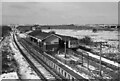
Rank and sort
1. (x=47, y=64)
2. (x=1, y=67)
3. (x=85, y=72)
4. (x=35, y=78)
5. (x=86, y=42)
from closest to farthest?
(x=35, y=78) < (x=85, y=72) < (x=1, y=67) < (x=47, y=64) < (x=86, y=42)

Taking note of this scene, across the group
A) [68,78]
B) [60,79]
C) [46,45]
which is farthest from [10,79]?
[46,45]

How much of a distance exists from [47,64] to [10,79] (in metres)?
5.15

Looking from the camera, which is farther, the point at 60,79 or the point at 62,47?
the point at 62,47

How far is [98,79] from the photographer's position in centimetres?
1045

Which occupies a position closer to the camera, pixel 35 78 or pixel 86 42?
pixel 35 78

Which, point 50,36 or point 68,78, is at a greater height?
point 50,36

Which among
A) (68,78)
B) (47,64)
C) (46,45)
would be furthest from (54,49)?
(68,78)

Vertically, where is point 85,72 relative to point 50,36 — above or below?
below

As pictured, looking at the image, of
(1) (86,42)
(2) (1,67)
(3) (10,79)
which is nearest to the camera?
(3) (10,79)

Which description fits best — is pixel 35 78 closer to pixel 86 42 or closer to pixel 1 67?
pixel 1 67

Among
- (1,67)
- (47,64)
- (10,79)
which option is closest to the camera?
(10,79)

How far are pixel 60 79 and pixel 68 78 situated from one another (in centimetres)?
68

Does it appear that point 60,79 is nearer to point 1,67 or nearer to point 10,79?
point 10,79

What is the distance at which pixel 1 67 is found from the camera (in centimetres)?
1330
